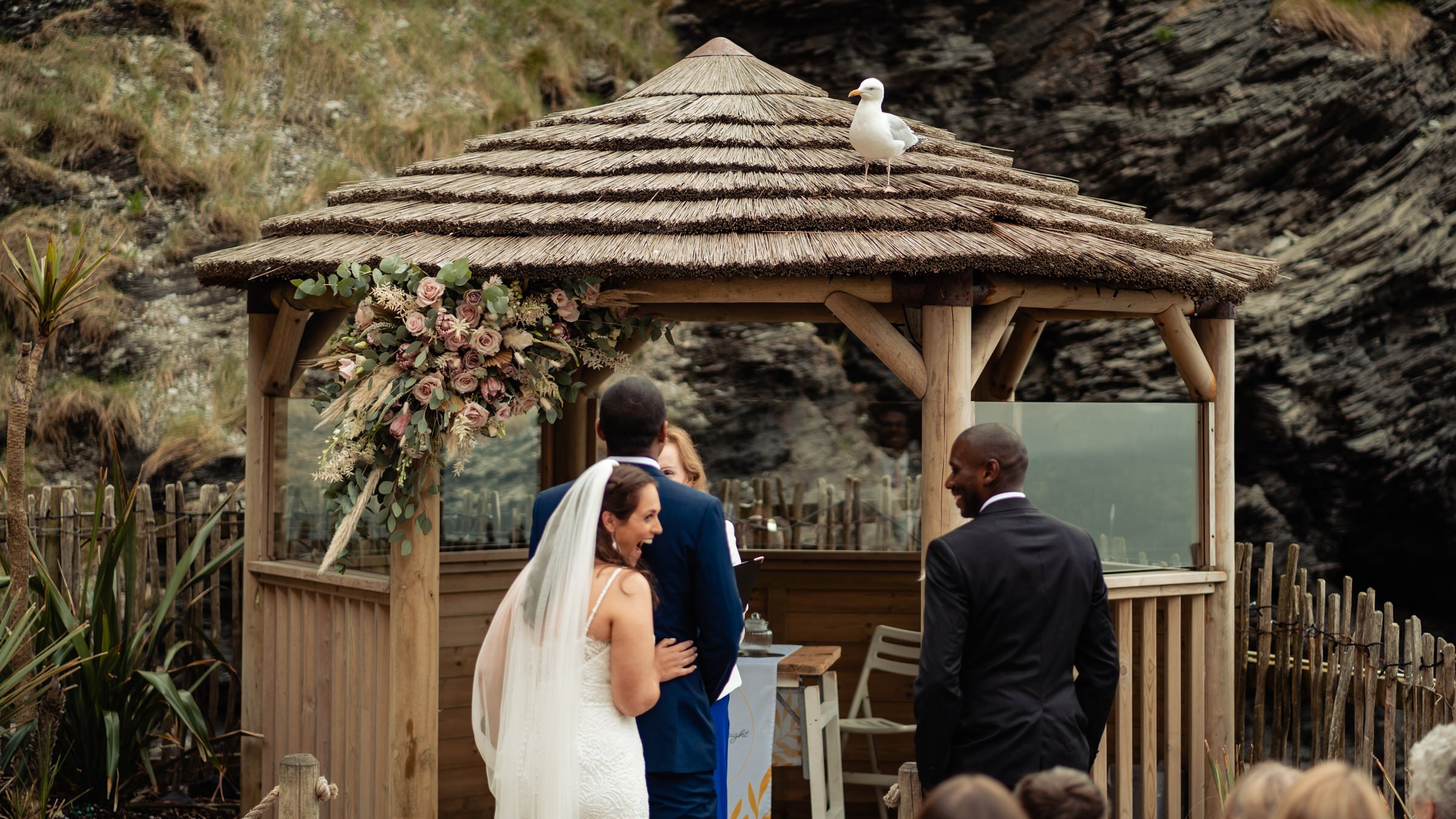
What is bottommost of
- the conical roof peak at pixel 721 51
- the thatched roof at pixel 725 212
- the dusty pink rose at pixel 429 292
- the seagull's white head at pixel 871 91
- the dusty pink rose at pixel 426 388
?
the dusty pink rose at pixel 426 388

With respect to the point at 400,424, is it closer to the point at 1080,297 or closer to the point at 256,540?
the point at 256,540

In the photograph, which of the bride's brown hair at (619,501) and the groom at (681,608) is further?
the groom at (681,608)

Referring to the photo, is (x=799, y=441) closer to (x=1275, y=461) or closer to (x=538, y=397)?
(x=1275, y=461)

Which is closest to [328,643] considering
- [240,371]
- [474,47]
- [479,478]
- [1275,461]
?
[479,478]

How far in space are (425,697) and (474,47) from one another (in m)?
12.3

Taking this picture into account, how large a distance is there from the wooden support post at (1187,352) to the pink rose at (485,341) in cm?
302

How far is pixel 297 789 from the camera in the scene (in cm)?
412

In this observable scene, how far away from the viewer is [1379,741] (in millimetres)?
12906

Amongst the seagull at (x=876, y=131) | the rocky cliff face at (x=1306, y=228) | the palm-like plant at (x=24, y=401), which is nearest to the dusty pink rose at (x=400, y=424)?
the palm-like plant at (x=24, y=401)

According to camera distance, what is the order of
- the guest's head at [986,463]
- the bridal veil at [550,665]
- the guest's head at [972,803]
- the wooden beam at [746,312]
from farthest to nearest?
the wooden beam at [746,312] < the guest's head at [986,463] < the bridal veil at [550,665] < the guest's head at [972,803]

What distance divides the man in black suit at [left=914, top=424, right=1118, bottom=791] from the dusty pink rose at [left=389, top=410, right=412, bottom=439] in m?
2.56

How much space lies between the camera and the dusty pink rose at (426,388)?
17.9 ft

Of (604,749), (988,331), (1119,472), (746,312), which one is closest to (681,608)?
(604,749)

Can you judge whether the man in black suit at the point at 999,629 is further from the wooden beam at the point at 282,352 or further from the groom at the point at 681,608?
the wooden beam at the point at 282,352
